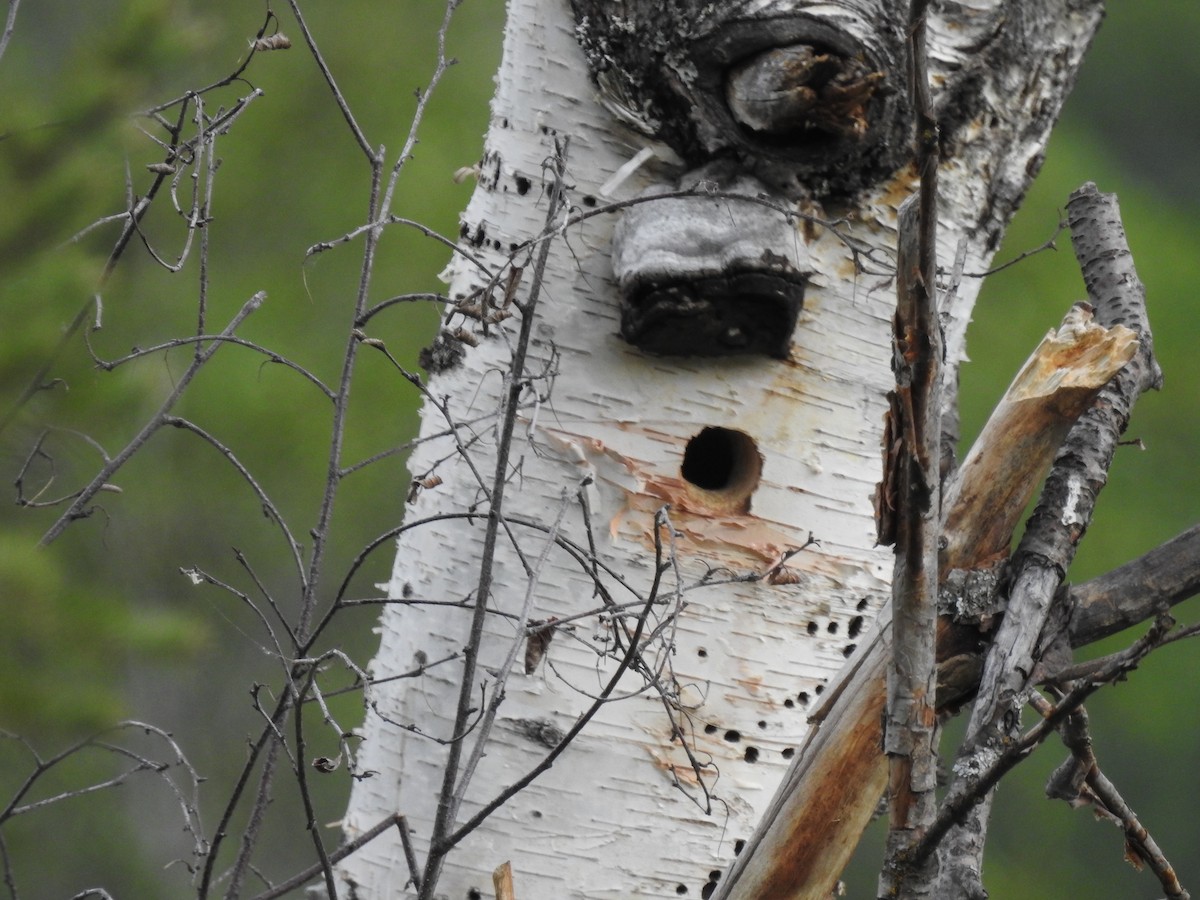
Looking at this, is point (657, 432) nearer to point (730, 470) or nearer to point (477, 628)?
point (730, 470)

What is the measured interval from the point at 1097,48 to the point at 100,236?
40.5 ft

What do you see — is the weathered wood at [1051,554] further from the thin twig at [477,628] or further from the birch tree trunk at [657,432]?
the thin twig at [477,628]

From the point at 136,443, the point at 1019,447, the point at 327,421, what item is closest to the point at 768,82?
the point at 1019,447

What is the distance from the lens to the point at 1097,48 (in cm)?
1275

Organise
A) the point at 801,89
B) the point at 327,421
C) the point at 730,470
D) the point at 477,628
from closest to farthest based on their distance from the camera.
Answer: the point at 477,628 < the point at 801,89 < the point at 730,470 < the point at 327,421

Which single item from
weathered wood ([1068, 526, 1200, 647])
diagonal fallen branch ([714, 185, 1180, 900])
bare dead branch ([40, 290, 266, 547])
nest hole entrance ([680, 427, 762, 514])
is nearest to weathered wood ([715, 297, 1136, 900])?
diagonal fallen branch ([714, 185, 1180, 900])

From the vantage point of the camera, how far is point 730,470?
2035 mm

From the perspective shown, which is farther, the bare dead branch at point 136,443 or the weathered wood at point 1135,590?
the bare dead branch at point 136,443

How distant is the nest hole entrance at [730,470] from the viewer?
193 centimetres

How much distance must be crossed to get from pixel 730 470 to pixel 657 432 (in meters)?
0.19

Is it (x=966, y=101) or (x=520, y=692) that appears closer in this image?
(x=520, y=692)

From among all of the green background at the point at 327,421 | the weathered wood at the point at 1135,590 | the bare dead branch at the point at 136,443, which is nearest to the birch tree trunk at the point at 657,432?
the bare dead branch at the point at 136,443

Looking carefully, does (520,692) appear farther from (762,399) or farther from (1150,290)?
(1150,290)

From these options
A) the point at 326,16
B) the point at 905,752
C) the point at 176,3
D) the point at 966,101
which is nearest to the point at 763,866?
the point at 905,752
